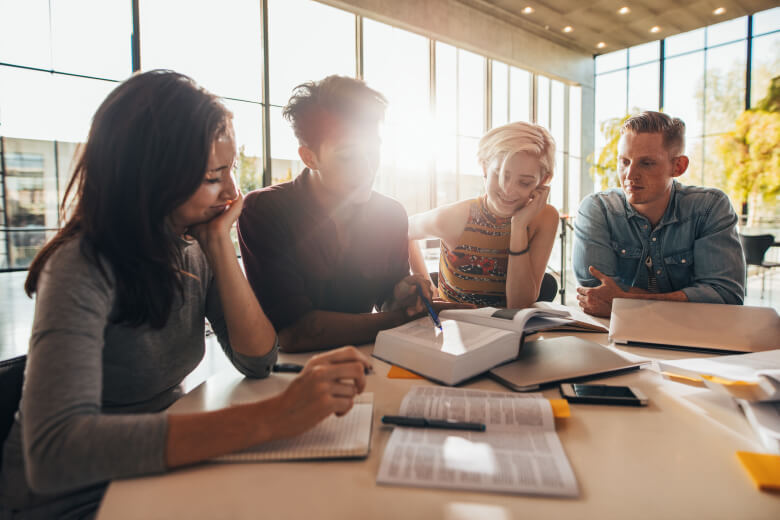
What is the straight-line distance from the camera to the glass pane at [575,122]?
1045 centimetres

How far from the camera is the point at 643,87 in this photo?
31.9 ft

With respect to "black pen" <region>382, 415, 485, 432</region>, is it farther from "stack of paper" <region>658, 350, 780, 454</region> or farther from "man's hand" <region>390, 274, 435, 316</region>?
"man's hand" <region>390, 274, 435, 316</region>

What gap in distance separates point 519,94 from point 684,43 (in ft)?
11.5

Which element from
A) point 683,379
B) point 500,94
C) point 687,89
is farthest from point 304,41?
point 687,89

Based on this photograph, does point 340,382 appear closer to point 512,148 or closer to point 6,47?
point 512,148

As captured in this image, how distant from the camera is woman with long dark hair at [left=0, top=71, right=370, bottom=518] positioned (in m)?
0.64

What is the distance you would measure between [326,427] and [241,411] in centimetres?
15

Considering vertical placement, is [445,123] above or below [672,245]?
above

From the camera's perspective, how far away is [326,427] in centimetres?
78

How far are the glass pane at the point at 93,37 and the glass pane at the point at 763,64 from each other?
1043cm

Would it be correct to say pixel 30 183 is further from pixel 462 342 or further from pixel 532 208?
pixel 462 342

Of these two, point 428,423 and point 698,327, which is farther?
point 698,327

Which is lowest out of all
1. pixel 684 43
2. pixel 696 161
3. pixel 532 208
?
pixel 532 208

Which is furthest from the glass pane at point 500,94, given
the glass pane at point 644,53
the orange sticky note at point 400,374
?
the orange sticky note at point 400,374
